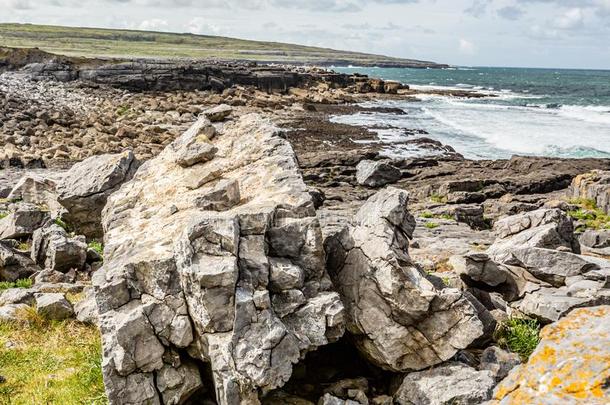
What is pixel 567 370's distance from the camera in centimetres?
538

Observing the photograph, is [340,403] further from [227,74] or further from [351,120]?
→ [227,74]

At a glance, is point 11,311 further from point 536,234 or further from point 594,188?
point 594,188

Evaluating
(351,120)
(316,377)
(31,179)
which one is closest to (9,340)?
(316,377)

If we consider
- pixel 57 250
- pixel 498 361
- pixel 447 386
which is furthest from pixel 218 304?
pixel 57 250

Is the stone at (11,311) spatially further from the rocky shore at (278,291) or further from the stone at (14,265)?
the stone at (14,265)

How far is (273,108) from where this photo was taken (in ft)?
241

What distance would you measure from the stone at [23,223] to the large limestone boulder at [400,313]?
12.4 meters

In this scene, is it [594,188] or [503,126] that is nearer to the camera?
[594,188]

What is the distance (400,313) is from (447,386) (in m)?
1.22

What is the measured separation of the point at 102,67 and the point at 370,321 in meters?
89.0

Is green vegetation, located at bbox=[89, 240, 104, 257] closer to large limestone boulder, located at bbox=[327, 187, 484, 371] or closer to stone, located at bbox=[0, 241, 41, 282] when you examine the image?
stone, located at bbox=[0, 241, 41, 282]

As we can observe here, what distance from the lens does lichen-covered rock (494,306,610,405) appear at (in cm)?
508

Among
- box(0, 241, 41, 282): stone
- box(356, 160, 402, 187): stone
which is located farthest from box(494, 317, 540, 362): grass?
box(356, 160, 402, 187): stone

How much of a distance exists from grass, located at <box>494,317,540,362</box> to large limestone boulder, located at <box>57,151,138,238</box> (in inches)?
474
